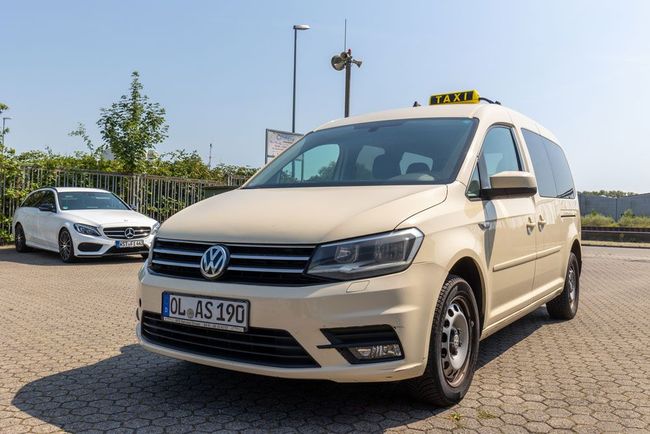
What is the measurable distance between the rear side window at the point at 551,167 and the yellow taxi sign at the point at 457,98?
0.70m

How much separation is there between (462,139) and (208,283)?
195cm

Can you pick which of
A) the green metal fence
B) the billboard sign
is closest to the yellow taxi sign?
the green metal fence

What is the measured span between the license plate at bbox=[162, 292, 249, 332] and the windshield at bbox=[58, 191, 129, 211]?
373 inches

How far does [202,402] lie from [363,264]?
133 cm

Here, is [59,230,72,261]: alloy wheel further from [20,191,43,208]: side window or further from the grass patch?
the grass patch

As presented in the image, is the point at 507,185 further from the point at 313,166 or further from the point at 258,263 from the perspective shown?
the point at 258,263

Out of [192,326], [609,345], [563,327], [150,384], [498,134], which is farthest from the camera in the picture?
[563,327]

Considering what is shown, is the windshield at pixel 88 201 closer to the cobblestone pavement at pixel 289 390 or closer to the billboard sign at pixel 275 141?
the billboard sign at pixel 275 141

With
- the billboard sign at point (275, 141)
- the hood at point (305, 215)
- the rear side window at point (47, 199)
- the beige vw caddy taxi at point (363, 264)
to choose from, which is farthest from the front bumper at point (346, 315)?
the billboard sign at point (275, 141)

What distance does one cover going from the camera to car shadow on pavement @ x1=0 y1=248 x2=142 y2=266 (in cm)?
1119

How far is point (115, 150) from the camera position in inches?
687

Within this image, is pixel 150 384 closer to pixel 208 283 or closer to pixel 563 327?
pixel 208 283

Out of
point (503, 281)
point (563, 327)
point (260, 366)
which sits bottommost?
point (563, 327)

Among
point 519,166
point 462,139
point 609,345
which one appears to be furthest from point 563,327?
point 462,139
